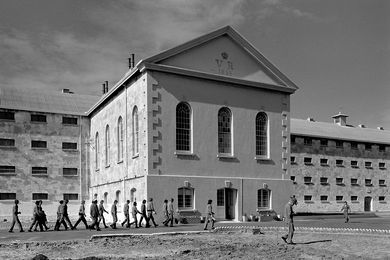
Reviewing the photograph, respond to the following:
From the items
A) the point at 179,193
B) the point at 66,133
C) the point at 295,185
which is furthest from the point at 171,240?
the point at 295,185

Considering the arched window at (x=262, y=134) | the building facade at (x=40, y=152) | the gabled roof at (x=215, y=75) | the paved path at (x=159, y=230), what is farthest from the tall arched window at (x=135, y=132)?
the building facade at (x=40, y=152)

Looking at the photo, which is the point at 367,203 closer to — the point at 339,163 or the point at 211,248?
the point at 339,163

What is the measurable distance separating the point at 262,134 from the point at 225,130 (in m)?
3.24

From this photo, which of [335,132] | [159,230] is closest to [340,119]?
[335,132]

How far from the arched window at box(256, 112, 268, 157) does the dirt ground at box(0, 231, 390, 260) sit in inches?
530

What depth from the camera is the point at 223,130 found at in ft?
104

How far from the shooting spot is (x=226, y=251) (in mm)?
15383

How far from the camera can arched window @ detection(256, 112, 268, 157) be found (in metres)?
33.2

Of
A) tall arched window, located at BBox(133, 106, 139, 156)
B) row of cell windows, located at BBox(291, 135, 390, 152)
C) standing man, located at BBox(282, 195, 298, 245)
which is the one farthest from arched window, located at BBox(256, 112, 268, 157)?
row of cell windows, located at BBox(291, 135, 390, 152)

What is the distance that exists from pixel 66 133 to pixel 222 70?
16.8 m

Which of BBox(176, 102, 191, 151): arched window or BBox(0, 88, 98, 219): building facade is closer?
BBox(176, 102, 191, 151): arched window

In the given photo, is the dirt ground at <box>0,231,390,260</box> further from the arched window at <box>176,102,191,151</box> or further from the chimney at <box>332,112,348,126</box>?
the chimney at <box>332,112,348,126</box>

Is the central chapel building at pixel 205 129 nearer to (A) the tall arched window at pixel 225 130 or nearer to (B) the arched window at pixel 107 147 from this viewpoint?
(A) the tall arched window at pixel 225 130

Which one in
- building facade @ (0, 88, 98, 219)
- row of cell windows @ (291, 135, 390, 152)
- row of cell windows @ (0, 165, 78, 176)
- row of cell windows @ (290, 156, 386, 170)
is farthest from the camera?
row of cell windows @ (291, 135, 390, 152)
